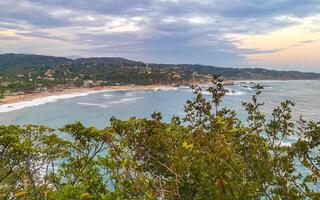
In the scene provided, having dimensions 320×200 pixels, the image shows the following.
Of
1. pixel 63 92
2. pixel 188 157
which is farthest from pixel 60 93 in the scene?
pixel 188 157

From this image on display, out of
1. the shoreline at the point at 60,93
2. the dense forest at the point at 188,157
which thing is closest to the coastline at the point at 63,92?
the shoreline at the point at 60,93

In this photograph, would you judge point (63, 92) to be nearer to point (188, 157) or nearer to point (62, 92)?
point (62, 92)

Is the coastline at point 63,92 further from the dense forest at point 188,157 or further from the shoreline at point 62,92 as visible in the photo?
the dense forest at point 188,157

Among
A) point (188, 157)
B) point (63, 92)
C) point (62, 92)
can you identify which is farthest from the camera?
point (63, 92)

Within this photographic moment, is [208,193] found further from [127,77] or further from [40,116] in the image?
[127,77]

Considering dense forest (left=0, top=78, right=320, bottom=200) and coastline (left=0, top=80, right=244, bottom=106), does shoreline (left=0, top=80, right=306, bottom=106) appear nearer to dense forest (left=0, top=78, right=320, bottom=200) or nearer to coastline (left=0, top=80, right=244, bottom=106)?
coastline (left=0, top=80, right=244, bottom=106)

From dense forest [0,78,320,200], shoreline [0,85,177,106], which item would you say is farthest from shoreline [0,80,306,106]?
dense forest [0,78,320,200]

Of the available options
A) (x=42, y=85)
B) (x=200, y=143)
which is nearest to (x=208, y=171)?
(x=200, y=143)

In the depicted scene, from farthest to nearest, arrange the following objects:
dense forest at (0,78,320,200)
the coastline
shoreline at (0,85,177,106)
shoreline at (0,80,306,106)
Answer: shoreline at (0,80,306,106) → the coastline → shoreline at (0,85,177,106) → dense forest at (0,78,320,200)
